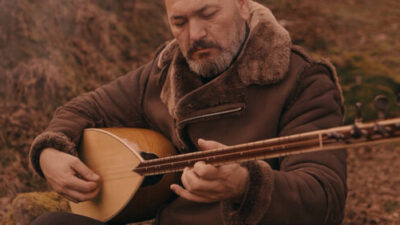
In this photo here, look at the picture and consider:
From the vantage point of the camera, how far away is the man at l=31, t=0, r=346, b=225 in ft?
6.48

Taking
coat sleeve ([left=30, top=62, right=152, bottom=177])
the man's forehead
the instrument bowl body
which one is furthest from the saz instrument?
the man's forehead

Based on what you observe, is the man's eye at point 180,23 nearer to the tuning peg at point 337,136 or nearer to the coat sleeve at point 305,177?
the coat sleeve at point 305,177

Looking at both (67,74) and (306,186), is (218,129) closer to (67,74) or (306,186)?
(306,186)

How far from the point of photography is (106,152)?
9.30 ft

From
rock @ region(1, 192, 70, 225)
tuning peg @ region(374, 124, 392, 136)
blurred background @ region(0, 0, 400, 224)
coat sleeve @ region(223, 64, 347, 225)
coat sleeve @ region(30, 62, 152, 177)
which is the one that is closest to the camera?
tuning peg @ region(374, 124, 392, 136)

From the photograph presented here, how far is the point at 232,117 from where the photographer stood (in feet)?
8.13

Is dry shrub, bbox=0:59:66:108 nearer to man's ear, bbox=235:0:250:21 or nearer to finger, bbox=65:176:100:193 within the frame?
finger, bbox=65:176:100:193

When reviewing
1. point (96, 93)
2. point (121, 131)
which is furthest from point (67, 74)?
point (121, 131)

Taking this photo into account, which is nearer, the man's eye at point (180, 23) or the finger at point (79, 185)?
the man's eye at point (180, 23)

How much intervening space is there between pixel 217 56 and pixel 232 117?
30 centimetres

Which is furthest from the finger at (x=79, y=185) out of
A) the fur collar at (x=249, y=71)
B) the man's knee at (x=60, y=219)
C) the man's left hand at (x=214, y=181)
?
the man's left hand at (x=214, y=181)

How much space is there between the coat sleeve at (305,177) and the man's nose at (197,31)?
0.49 metres

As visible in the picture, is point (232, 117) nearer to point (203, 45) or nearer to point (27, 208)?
point (203, 45)

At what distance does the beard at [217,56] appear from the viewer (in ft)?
8.02
